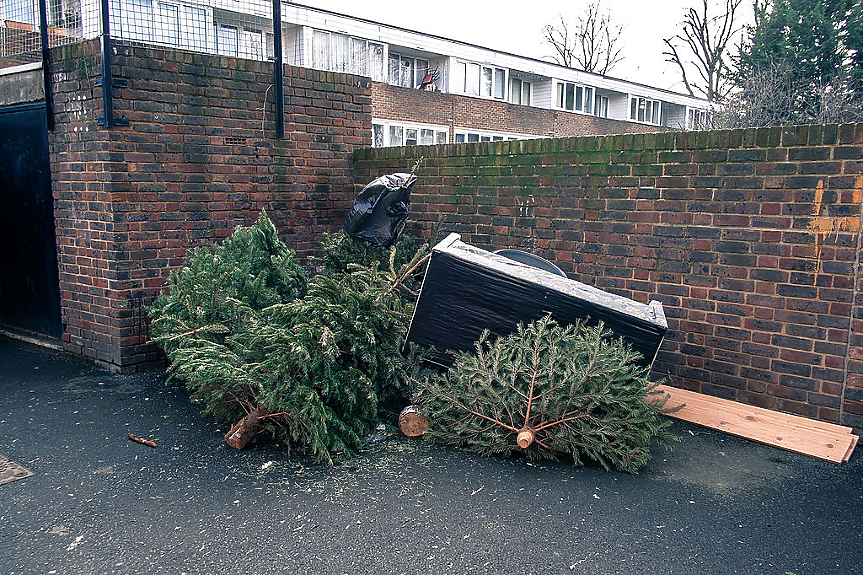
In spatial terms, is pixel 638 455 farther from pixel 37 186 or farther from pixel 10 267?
pixel 10 267

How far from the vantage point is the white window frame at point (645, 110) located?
39.5 m

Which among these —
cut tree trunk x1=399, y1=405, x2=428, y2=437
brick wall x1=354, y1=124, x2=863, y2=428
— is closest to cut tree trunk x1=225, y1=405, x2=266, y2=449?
cut tree trunk x1=399, y1=405, x2=428, y2=437

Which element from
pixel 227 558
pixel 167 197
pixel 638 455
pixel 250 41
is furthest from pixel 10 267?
pixel 638 455

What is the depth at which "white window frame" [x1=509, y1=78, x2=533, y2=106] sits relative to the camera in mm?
33156

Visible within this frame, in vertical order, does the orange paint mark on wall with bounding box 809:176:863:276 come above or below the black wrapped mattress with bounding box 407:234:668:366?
above

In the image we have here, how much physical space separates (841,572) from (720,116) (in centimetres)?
2490

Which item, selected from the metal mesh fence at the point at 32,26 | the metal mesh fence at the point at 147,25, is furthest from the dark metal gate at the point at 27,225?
the metal mesh fence at the point at 147,25

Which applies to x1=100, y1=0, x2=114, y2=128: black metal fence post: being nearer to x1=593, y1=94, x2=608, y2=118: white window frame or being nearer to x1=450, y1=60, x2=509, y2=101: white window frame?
x1=450, y1=60, x2=509, y2=101: white window frame

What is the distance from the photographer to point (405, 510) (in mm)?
3475

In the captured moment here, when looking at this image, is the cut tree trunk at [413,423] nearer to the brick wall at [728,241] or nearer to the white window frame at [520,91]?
the brick wall at [728,241]

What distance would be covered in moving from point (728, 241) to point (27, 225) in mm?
6929

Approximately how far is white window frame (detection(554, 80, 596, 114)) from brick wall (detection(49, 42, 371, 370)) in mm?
29718

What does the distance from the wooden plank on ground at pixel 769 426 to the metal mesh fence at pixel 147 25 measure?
5460 mm

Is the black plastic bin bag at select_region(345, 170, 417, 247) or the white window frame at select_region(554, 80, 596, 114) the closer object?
the black plastic bin bag at select_region(345, 170, 417, 247)
